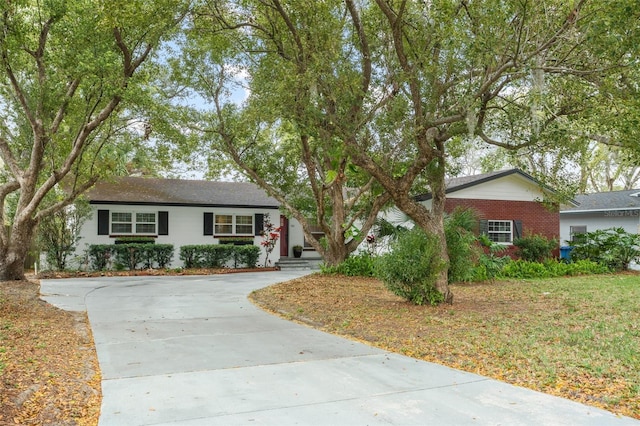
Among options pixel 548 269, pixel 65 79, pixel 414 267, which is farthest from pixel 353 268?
pixel 65 79

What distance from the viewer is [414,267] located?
952cm

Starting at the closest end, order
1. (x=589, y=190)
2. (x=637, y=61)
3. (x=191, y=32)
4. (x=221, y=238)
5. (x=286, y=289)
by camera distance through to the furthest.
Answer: (x=637, y=61)
(x=191, y=32)
(x=286, y=289)
(x=221, y=238)
(x=589, y=190)

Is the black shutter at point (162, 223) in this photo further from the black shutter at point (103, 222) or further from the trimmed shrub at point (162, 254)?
the black shutter at point (103, 222)

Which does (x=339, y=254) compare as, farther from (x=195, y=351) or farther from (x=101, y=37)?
(x=195, y=351)

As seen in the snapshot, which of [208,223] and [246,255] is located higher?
[208,223]

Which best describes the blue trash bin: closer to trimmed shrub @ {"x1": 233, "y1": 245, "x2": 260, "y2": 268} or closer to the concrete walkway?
trimmed shrub @ {"x1": 233, "y1": 245, "x2": 260, "y2": 268}

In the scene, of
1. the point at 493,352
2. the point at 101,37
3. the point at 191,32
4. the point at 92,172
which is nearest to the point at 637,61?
the point at 493,352

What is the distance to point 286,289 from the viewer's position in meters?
13.0

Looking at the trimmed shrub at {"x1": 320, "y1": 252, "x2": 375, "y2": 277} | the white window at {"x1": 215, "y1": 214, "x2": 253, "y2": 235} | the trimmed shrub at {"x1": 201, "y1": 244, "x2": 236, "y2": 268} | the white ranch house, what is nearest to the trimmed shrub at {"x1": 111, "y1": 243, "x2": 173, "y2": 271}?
the white ranch house

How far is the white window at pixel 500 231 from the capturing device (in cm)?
1931

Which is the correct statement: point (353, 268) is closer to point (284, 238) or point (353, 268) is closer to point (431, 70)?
point (431, 70)

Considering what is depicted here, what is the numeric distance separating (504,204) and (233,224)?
1084 centimetres

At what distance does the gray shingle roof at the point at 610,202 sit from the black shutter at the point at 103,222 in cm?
1851

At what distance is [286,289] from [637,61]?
8.71m
